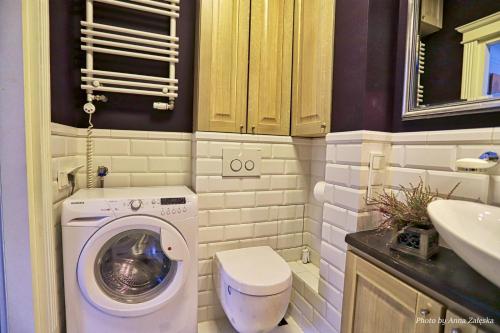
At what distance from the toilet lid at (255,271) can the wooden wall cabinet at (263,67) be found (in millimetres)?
788

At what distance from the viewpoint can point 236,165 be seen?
1.64 m

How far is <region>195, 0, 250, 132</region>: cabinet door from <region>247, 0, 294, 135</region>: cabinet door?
57mm

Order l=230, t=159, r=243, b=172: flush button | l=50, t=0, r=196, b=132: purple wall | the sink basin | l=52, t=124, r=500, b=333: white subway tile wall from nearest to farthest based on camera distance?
the sink basin, l=52, t=124, r=500, b=333: white subway tile wall, l=50, t=0, r=196, b=132: purple wall, l=230, t=159, r=243, b=172: flush button

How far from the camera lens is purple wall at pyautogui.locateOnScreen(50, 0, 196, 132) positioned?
1288mm

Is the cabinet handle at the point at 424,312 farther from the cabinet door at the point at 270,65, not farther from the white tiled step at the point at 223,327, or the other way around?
the cabinet door at the point at 270,65

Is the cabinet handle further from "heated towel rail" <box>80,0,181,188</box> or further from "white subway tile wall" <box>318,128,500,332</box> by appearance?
"heated towel rail" <box>80,0,181,188</box>

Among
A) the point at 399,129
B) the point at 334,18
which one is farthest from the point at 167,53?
the point at 399,129

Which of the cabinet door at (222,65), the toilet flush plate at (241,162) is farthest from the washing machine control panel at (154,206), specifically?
the cabinet door at (222,65)

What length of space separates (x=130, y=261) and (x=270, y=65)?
4.79 feet

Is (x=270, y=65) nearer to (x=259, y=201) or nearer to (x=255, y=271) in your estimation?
(x=259, y=201)

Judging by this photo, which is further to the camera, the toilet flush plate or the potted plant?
the toilet flush plate

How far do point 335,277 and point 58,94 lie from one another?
1695 millimetres

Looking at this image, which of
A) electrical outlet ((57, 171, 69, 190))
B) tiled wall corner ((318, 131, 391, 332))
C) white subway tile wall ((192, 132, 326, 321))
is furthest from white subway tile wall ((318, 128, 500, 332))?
electrical outlet ((57, 171, 69, 190))

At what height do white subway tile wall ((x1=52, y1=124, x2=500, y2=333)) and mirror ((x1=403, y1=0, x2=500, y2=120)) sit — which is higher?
mirror ((x1=403, y1=0, x2=500, y2=120))
